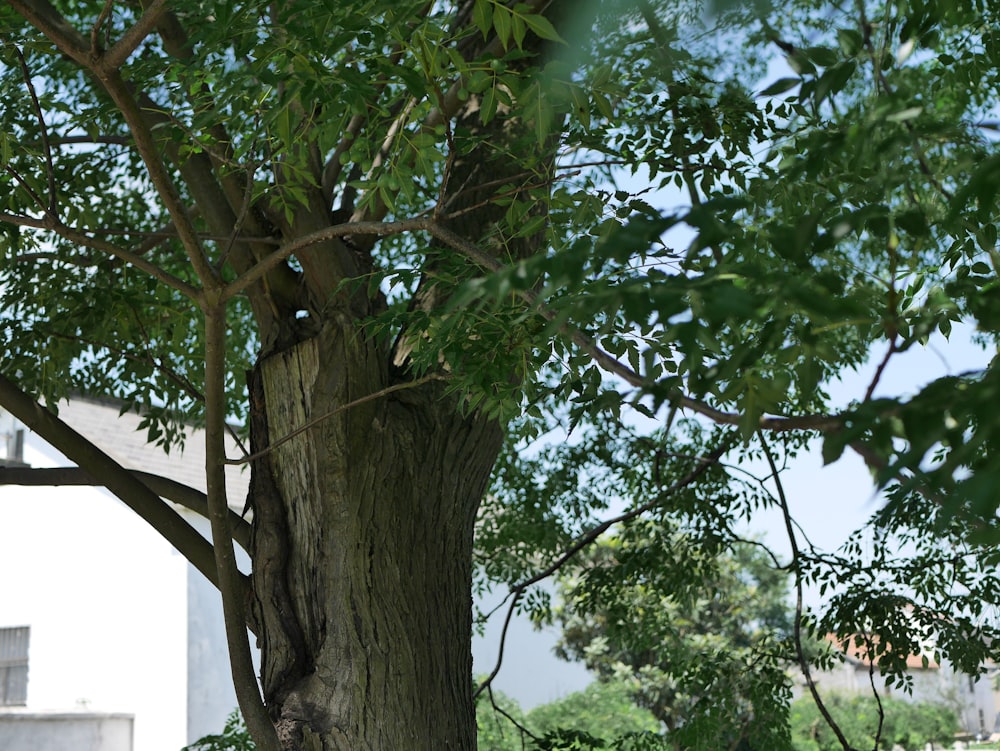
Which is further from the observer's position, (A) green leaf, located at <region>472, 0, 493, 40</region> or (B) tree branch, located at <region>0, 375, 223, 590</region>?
(B) tree branch, located at <region>0, 375, 223, 590</region>

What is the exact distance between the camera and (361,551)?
312cm

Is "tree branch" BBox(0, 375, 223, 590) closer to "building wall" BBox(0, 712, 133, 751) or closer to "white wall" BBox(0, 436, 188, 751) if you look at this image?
"building wall" BBox(0, 712, 133, 751)

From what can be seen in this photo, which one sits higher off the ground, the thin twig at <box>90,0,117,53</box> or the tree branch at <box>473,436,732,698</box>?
the thin twig at <box>90,0,117,53</box>

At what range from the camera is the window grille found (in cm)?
1202

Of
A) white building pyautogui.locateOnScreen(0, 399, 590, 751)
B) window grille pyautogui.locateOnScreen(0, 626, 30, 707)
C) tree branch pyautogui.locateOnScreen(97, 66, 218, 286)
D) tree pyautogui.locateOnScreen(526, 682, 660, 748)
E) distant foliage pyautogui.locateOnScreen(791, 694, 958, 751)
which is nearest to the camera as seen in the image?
tree branch pyautogui.locateOnScreen(97, 66, 218, 286)

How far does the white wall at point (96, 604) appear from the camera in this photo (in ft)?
36.4

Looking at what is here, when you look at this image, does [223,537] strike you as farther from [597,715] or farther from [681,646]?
[597,715]

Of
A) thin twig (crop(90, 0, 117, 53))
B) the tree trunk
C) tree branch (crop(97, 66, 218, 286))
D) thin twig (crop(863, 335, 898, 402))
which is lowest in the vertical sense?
thin twig (crop(863, 335, 898, 402))

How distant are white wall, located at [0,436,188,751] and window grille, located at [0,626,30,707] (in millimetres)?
132

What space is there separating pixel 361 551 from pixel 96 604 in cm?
982

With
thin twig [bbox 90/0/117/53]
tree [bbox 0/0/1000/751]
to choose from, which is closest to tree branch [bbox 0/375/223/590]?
tree [bbox 0/0/1000/751]

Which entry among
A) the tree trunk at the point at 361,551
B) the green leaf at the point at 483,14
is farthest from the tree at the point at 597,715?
the green leaf at the point at 483,14

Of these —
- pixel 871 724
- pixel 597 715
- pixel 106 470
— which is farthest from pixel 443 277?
pixel 871 724

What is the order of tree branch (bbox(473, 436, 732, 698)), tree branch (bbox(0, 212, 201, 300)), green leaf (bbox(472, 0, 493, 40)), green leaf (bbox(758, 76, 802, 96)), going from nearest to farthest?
green leaf (bbox(758, 76, 802, 96)), green leaf (bbox(472, 0, 493, 40)), tree branch (bbox(0, 212, 201, 300)), tree branch (bbox(473, 436, 732, 698))
